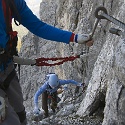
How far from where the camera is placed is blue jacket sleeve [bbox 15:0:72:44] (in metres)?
5.25

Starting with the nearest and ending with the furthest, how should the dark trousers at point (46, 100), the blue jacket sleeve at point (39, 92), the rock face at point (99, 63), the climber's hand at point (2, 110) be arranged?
the climber's hand at point (2, 110), the rock face at point (99, 63), the blue jacket sleeve at point (39, 92), the dark trousers at point (46, 100)

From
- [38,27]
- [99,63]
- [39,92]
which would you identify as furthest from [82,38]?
[39,92]

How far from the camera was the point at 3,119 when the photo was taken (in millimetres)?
4551

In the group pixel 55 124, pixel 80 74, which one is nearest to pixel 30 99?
pixel 80 74

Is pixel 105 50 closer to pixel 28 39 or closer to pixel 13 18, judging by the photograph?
pixel 13 18

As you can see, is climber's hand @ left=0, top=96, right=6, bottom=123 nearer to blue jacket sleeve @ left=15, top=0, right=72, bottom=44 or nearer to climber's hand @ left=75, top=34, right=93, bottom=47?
blue jacket sleeve @ left=15, top=0, right=72, bottom=44

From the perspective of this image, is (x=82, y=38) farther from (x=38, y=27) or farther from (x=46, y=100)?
(x=46, y=100)

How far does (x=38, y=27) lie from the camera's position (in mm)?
5504

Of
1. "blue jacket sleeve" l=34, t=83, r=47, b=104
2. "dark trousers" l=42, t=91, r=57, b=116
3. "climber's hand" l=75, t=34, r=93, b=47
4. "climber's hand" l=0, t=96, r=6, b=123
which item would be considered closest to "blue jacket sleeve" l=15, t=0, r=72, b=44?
"climber's hand" l=75, t=34, r=93, b=47

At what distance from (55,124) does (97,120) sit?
2123mm

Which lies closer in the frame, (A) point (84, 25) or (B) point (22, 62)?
(B) point (22, 62)

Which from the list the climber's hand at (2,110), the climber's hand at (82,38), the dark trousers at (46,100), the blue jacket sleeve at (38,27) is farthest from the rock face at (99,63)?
the climber's hand at (2,110)

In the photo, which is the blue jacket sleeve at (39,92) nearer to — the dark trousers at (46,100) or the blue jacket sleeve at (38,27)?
the dark trousers at (46,100)

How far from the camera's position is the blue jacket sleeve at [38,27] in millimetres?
5254
